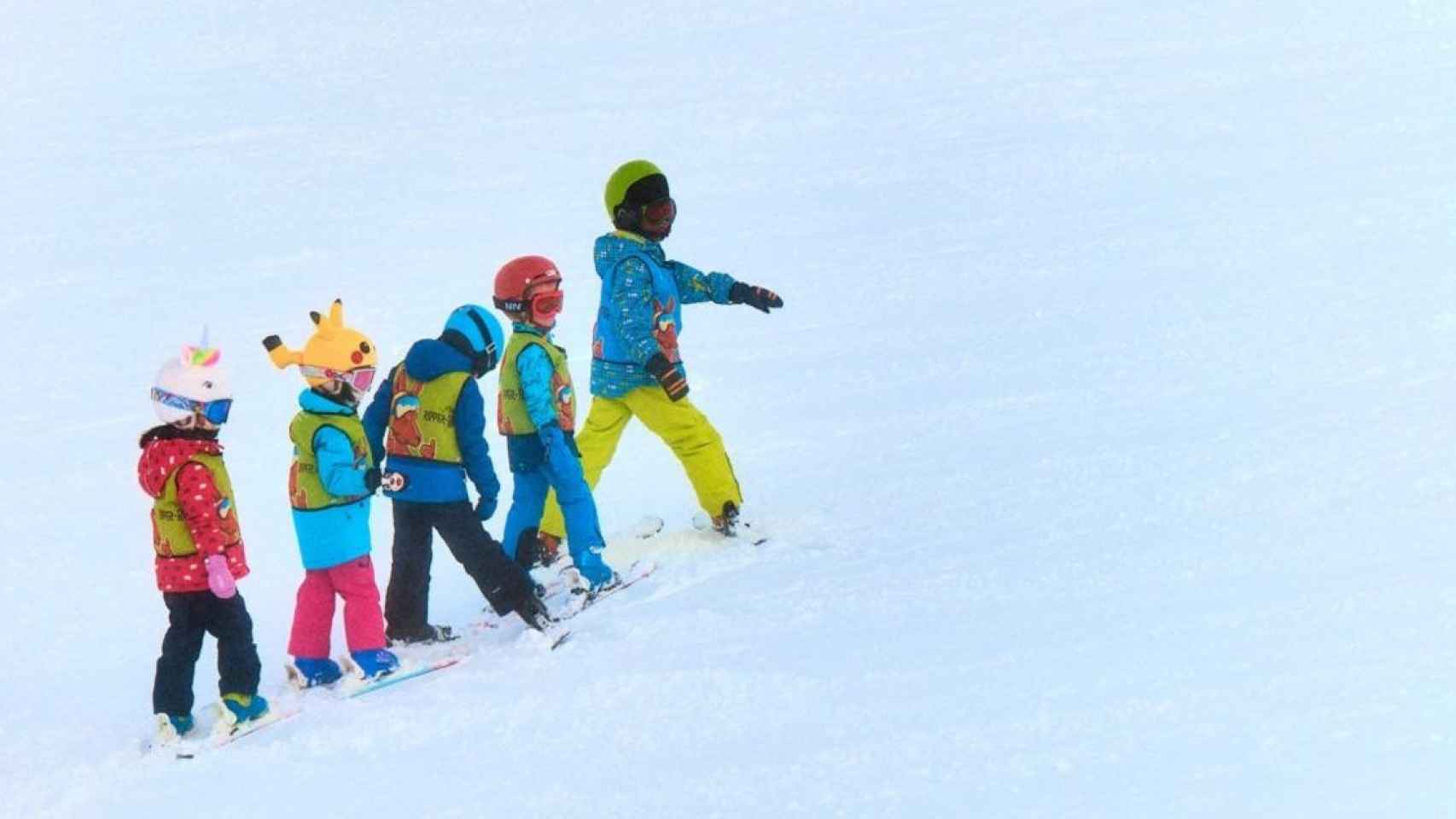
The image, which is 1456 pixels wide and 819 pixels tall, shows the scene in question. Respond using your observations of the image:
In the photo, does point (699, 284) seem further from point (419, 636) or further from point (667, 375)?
point (419, 636)

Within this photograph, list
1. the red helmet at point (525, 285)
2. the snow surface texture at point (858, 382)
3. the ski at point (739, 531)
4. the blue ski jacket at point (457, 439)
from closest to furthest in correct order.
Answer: the snow surface texture at point (858, 382) → the blue ski jacket at point (457, 439) → the red helmet at point (525, 285) → the ski at point (739, 531)

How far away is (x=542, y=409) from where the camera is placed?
755cm

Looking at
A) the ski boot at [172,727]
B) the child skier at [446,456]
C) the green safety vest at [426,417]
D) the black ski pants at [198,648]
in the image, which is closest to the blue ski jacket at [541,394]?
Result: the child skier at [446,456]

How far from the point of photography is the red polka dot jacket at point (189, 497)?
642cm

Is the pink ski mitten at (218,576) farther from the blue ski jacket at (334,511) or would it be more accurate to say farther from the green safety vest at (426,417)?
the green safety vest at (426,417)

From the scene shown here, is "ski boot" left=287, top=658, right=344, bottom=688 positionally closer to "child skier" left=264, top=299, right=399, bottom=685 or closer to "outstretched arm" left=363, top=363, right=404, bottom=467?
"child skier" left=264, top=299, right=399, bottom=685

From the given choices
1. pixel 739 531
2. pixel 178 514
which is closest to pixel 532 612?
pixel 739 531

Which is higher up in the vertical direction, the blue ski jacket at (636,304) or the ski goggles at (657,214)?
the ski goggles at (657,214)

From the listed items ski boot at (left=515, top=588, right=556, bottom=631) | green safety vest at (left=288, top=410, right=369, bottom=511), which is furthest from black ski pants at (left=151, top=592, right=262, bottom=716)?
ski boot at (left=515, top=588, right=556, bottom=631)

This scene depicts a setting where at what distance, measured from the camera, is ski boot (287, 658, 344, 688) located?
7133mm

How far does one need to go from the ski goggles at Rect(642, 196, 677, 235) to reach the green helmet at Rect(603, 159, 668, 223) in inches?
1.1

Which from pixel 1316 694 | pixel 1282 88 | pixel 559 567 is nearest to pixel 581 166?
pixel 1282 88

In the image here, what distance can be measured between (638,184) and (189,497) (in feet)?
8.76

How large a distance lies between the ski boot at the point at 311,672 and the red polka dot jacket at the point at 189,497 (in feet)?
2.43
